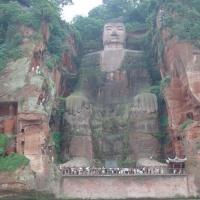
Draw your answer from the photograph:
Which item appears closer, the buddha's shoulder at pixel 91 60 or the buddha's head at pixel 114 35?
the buddha's shoulder at pixel 91 60

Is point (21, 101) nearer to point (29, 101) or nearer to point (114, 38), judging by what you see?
point (29, 101)

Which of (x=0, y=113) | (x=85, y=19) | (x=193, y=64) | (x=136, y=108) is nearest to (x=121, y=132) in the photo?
(x=136, y=108)

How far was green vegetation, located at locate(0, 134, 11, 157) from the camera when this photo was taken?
24.3 metres

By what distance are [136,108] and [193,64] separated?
5.65 metres

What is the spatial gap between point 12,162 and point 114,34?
19.4 metres

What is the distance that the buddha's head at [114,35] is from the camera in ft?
126

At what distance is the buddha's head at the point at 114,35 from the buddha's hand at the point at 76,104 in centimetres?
885

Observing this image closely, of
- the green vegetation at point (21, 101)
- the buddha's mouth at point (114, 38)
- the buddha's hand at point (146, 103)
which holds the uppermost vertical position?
the buddha's mouth at point (114, 38)

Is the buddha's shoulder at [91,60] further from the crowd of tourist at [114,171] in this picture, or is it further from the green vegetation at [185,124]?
the crowd of tourist at [114,171]

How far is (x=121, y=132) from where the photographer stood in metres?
30.3

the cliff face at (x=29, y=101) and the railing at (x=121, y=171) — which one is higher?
the cliff face at (x=29, y=101)

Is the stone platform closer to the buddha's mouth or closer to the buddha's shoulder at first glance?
the buddha's shoulder

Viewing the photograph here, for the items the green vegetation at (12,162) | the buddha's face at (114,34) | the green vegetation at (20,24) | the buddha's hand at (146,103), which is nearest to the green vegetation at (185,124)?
the buddha's hand at (146,103)

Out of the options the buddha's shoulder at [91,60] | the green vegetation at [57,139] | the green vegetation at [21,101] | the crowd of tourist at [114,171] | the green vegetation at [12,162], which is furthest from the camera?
the buddha's shoulder at [91,60]
